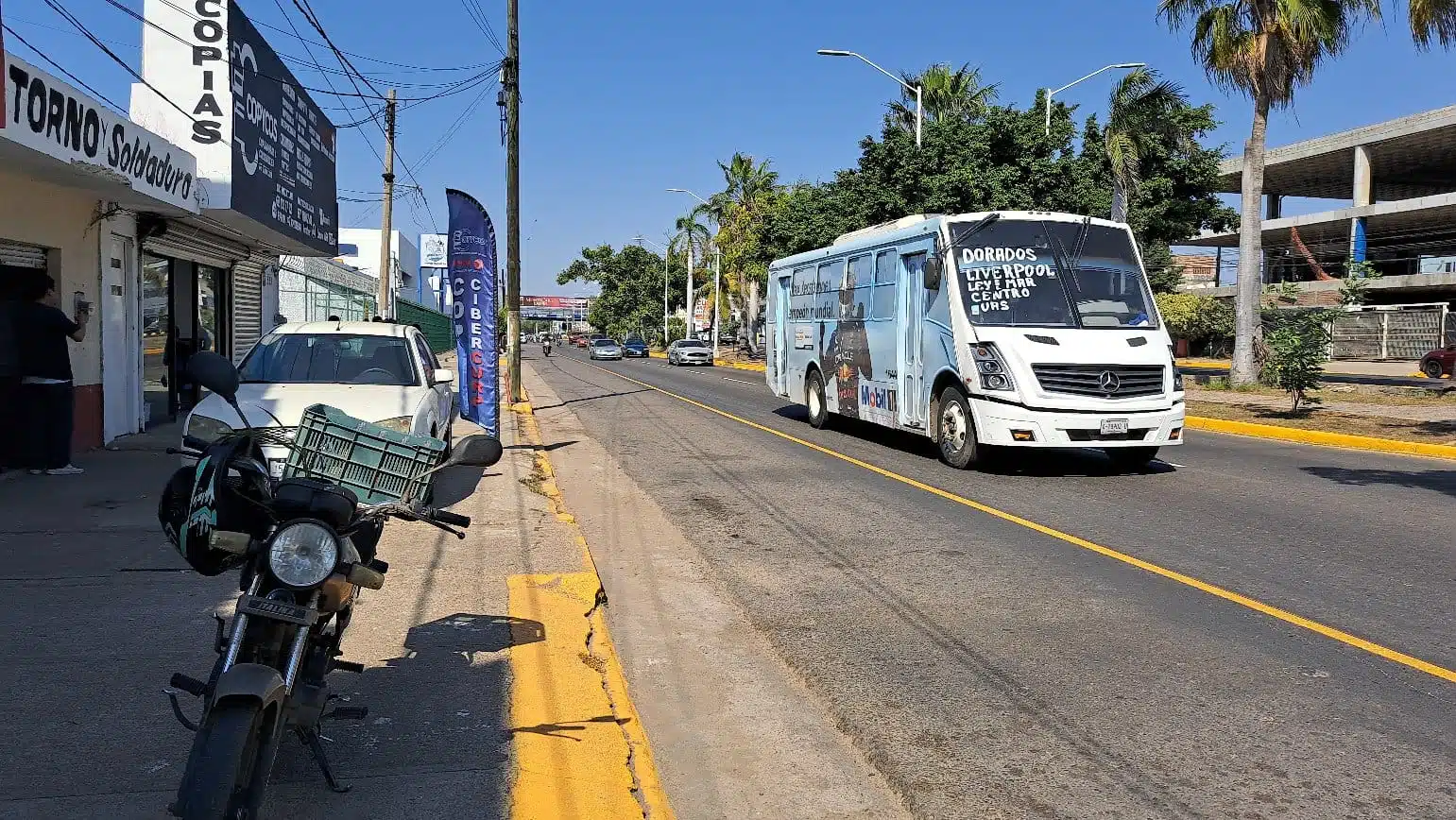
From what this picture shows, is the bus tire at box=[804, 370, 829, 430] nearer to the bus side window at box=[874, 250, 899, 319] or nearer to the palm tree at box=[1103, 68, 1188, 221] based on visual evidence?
the bus side window at box=[874, 250, 899, 319]

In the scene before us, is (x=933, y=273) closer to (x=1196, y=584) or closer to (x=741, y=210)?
(x=1196, y=584)

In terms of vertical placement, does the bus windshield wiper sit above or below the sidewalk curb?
above

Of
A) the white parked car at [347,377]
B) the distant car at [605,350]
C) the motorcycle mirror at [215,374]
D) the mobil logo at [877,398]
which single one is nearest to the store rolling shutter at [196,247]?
the white parked car at [347,377]

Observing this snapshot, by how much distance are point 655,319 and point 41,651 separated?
9847 centimetres

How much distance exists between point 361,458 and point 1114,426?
30.4 ft

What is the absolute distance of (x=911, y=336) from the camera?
13625 mm

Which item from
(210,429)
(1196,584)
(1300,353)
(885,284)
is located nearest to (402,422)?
(210,429)

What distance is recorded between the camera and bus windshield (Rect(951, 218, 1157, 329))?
478 inches

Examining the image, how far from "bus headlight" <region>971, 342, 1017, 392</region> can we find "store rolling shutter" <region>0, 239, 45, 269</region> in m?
9.66

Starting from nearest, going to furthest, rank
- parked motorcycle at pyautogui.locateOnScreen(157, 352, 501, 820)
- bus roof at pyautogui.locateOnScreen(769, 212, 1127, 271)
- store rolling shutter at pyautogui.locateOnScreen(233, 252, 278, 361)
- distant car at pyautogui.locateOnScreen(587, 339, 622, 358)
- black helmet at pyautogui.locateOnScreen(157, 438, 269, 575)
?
parked motorcycle at pyautogui.locateOnScreen(157, 352, 501, 820)
black helmet at pyautogui.locateOnScreen(157, 438, 269, 575)
bus roof at pyautogui.locateOnScreen(769, 212, 1127, 271)
store rolling shutter at pyautogui.locateOnScreen(233, 252, 278, 361)
distant car at pyautogui.locateOnScreen(587, 339, 622, 358)

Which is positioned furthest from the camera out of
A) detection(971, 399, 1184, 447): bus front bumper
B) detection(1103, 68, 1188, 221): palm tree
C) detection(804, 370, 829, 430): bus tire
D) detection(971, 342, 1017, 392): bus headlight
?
detection(1103, 68, 1188, 221): palm tree

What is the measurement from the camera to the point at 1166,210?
124 feet

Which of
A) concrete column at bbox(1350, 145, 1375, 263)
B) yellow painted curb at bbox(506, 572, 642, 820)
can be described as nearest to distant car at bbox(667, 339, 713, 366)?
concrete column at bbox(1350, 145, 1375, 263)

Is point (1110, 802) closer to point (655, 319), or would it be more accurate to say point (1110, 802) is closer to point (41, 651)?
point (41, 651)
